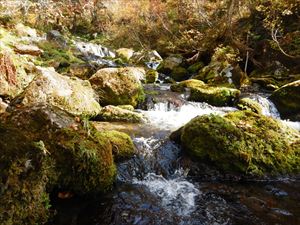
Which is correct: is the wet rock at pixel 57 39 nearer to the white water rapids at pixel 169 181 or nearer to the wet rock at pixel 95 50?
the wet rock at pixel 95 50

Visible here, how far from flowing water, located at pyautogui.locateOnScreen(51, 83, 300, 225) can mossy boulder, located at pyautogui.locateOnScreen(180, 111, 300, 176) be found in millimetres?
218

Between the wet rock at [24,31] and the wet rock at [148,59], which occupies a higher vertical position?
the wet rock at [24,31]

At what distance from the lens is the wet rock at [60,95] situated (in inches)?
317

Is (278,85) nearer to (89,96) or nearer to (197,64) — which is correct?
(197,64)

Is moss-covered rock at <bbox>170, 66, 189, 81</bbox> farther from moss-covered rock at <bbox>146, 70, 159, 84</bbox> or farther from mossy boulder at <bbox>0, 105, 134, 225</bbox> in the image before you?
mossy boulder at <bbox>0, 105, 134, 225</bbox>

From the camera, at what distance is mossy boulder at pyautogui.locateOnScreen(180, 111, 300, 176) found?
5.82 metres

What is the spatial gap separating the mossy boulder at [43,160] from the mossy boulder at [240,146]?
1588 millimetres

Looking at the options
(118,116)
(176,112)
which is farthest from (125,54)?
(118,116)

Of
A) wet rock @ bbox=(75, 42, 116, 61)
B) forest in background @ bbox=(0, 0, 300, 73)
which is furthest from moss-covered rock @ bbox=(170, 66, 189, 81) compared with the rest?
wet rock @ bbox=(75, 42, 116, 61)

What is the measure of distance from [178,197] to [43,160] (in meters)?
2.37

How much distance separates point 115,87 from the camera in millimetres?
10352

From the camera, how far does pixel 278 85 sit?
45.3 ft

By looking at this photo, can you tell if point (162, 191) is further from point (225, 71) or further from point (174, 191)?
point (225, 71)

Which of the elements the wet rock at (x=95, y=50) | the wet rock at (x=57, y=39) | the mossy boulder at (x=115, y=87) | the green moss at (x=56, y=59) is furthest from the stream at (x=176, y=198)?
the wet rock at (x=95, y=50)
